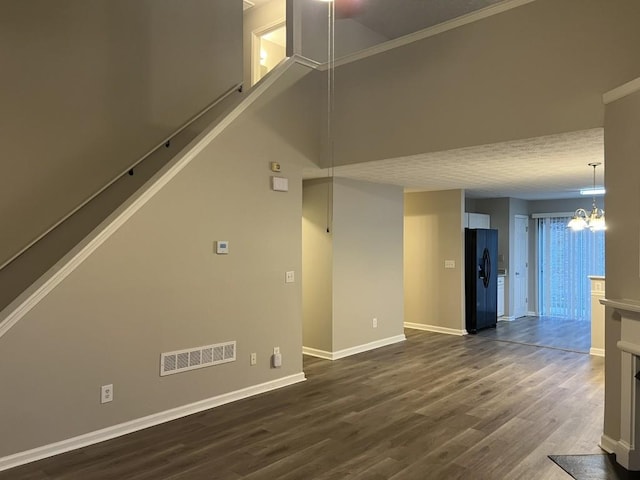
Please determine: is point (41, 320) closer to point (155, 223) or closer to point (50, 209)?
point (155, 223)

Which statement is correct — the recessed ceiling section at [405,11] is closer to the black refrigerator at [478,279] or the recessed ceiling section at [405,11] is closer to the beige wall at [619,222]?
the black refrigerator at [478,279]

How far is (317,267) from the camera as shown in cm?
618

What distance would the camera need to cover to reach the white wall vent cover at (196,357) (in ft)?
13.1

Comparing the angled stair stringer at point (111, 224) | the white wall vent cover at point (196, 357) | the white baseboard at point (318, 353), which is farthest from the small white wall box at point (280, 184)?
the white baseboard at point (318, 353)

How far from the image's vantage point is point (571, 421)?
13.0 feet

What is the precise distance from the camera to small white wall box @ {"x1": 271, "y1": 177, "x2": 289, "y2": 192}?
4922 mm

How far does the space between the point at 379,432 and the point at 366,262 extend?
309 cm

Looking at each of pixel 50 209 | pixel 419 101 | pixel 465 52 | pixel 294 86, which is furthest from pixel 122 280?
pixel 465 52

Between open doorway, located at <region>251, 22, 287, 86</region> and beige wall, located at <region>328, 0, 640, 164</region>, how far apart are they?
2747 mm

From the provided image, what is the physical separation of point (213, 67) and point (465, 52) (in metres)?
3.16

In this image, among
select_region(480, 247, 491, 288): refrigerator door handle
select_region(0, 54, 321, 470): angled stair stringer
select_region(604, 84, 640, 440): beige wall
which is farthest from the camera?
select_region(480, 247, 491, 288): refrigerator door handle

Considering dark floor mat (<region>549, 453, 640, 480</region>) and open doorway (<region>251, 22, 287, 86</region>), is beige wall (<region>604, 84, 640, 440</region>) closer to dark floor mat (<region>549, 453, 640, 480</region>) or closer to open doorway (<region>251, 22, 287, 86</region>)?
dark floor mat (<region>549, 453, 640, 480</region>)

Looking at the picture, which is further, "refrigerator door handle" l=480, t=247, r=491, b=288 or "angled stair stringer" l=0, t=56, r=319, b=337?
"refrigerator door handle" l=480, t=247, r=491, b=288

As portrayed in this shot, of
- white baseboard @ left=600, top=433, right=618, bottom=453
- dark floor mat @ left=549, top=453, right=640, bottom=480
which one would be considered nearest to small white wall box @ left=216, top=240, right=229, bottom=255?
dark floor mat @ left=549, top=453, right=640, bottom=480
